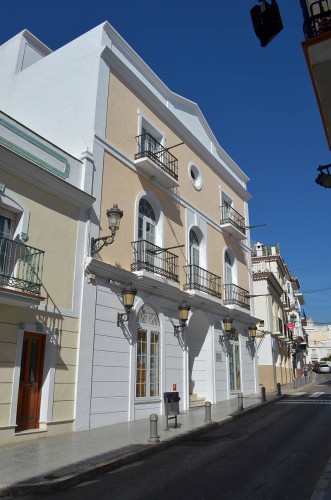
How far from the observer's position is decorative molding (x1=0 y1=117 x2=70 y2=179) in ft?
32.6

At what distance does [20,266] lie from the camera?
9.62m

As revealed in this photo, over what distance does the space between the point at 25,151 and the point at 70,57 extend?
19.3ft

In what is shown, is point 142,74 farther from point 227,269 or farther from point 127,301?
point 227,269

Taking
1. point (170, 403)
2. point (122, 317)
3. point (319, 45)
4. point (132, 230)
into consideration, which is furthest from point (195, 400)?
point (319, 45)

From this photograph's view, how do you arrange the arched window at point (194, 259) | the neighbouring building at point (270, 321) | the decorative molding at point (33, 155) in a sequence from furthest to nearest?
the neighbouring building at point (270, 321), the arched window at point (194, 259), the decorative molding at point (33, 155)

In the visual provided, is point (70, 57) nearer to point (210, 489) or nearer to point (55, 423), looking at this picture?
point (55, 423)

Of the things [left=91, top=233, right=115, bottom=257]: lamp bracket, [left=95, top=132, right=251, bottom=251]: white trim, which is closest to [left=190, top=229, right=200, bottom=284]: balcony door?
[left=95, top=132, right=251, bottom=251]: white trim

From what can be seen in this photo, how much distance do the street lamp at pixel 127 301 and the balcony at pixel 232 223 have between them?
8.83m

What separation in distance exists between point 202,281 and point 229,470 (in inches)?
430

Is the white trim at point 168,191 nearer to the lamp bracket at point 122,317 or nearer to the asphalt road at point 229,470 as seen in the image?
the lamp bracket at point 122,317

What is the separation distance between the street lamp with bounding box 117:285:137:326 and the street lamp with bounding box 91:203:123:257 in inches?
56.0

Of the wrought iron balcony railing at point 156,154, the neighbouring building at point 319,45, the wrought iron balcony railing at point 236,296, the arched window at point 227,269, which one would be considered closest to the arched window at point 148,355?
the wrought iron balcony railing at point 156,154

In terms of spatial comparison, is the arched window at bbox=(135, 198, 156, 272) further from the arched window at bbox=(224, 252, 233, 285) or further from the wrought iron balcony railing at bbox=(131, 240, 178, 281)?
the arched window at bbox=(224, 252, 233, 285)

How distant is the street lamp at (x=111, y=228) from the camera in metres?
11.5
